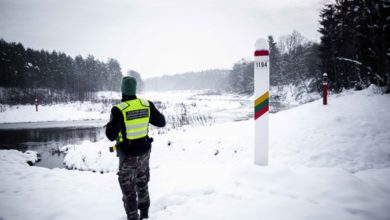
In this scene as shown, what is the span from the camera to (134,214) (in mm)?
2971

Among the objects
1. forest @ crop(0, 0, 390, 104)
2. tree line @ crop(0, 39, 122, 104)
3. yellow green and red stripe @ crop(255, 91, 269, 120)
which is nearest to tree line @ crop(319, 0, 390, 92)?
forest @ crop(0, 0, 390, 104)

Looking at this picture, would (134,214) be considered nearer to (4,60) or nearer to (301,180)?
(301,180)

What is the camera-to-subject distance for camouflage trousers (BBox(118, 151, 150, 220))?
297 cm

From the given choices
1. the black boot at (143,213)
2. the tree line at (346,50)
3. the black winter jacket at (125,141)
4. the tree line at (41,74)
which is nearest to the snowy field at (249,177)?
the black boot at (143,213)

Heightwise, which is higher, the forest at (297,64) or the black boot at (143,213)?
the forest at (297,64)

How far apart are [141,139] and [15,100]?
4423 cm

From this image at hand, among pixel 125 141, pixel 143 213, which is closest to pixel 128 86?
pixel 125 141

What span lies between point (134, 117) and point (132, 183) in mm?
933

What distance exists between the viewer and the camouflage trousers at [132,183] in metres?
2.97

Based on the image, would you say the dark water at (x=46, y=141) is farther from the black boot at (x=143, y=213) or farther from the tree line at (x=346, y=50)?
the tree line at (x=346, y=50)

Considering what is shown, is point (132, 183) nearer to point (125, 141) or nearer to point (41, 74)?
point (125, 141)

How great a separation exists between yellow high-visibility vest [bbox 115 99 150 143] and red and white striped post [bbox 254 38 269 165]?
1.89m

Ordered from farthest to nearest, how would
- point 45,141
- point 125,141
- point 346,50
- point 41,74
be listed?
point 41,74
point 346,50
point 45,141
point 125,141

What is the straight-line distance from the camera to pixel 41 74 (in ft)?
201
